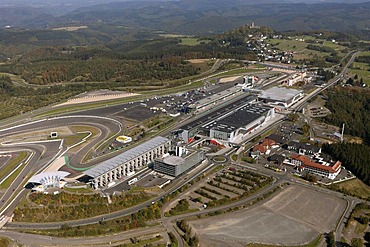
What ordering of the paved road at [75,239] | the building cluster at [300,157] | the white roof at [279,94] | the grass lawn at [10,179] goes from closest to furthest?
the paved road at [75,239]
the grass lawn at [10,179]
the building cluster at [300,157]
the white roof at [279,94]

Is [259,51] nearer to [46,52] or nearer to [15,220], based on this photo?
[46,52]

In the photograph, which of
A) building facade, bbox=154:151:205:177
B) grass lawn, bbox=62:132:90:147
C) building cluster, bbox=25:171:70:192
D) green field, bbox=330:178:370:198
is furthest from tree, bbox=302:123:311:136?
building cluster, bbox=25:171:70:192

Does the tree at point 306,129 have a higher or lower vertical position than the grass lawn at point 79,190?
lower

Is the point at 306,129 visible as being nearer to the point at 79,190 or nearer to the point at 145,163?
the point at 145,163

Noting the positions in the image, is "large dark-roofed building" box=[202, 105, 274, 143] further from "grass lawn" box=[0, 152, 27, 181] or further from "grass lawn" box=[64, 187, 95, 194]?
"grass lawn" box=[0, 152, 27, 181]

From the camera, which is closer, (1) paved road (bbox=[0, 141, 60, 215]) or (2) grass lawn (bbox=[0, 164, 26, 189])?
(1) paved road (bbox=[0, 141, 60, 215])

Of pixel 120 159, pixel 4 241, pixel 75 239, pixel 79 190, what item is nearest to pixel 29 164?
pixel 79 190

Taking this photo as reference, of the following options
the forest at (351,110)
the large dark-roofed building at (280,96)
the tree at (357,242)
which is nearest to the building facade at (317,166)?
the tree at (357,242)

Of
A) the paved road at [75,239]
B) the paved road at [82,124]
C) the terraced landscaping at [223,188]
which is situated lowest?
the terraced landscaping at [223,188]

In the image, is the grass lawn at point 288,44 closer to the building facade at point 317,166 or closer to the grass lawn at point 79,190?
the building facade at point 317,166
